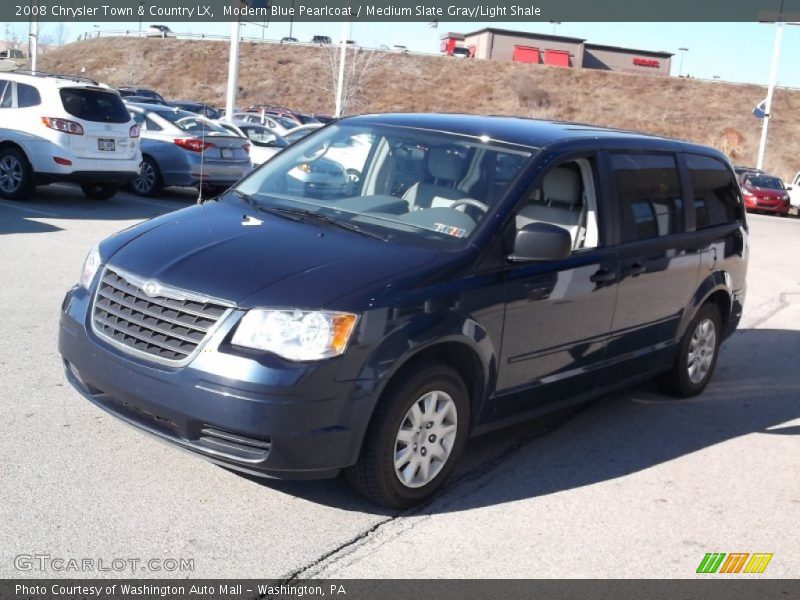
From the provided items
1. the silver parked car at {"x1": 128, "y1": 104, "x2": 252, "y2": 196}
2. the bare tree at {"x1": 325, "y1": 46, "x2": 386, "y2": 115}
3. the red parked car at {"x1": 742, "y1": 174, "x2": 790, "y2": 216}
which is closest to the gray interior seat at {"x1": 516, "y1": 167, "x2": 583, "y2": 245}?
the silver parked car at {"x1": 128, "y1": 104, "x2": 252, "y2": 196}

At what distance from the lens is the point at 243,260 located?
15.4 feet

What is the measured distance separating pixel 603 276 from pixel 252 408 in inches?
96.7

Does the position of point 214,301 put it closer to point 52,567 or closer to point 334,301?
point 334,301

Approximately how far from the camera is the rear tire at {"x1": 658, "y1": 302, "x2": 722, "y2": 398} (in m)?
7.11

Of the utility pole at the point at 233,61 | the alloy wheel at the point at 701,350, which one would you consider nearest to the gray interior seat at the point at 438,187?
the alloy wheel at the point at 701,350

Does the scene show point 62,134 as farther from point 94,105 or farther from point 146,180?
point 146,180

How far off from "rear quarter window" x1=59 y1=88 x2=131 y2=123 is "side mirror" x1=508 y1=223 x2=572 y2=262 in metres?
10.8

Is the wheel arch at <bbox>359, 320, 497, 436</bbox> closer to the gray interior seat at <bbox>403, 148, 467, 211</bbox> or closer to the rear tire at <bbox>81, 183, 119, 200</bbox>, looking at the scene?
the gray interior seat at <bbox>403, 148, 467, 211</bbox>

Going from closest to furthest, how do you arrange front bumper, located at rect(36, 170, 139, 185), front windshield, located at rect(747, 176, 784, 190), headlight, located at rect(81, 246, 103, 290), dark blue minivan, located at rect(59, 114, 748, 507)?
dark blue minivan, located at rect(59, 114, 748, 507) → headlight, located at rect(81, 246, 103, 290) → front bumper, located at rect(36, 170, 139, 185) → front windshield, located at rect(747, 176, 784, 190)

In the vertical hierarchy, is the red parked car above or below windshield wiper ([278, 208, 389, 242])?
below

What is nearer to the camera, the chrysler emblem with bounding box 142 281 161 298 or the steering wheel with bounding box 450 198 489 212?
the chrysler emblem with bounding box 142 281 161 298

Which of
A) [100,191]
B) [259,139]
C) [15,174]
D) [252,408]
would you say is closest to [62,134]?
[15,174]

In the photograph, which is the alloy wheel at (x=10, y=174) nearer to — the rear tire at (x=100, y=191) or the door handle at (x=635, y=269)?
the rear tire at (x=100, y=191)

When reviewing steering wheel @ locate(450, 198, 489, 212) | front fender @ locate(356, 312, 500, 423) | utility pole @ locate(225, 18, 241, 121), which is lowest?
front fender @ locate(356, 312, 500, 423)
